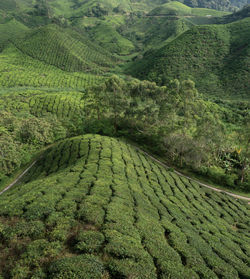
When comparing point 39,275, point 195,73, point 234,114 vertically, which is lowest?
point 39,275

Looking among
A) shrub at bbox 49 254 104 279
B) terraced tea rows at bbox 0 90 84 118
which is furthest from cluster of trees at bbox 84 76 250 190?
shrub at bbox 49 254 104 279

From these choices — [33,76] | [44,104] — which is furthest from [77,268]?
[33,76]

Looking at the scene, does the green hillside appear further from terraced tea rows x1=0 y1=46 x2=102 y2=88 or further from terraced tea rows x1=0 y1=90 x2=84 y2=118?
terraced tea rows x1=0 y1=90 x2=84 y2=118

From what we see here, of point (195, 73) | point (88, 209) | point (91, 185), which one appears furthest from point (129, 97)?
point (195, 73)

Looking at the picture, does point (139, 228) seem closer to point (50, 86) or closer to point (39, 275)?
point (39, 275)

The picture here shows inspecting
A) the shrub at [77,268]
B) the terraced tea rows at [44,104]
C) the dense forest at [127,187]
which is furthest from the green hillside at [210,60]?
the shrub at [77,268]
